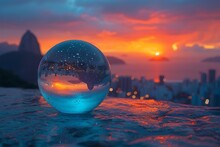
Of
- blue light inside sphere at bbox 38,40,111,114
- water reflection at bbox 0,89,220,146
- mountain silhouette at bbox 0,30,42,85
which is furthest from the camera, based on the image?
mountain silhouette at bbox 0,30,42,85

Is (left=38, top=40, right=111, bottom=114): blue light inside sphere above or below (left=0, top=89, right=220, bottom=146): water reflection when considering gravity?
above

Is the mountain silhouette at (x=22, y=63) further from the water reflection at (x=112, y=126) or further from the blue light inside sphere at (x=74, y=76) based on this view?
the blue light inside sphere at (x=74, y=76)

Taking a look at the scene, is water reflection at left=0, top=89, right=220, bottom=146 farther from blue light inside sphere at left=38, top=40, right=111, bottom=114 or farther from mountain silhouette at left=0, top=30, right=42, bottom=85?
mountain silhouette at left=0, top=30, right=42, bottom=85

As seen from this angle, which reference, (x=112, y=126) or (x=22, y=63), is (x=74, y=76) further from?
→ (x=22, y=63)

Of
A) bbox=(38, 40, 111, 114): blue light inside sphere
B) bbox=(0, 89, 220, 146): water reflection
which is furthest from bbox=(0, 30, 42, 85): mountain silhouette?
bbox=(38, 40, 111, 114): blue light inside sphere

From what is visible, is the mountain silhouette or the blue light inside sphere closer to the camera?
the blue light inside sphere

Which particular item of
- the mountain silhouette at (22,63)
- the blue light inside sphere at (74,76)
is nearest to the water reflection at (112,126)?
the blue light inside sphere at (74,76)

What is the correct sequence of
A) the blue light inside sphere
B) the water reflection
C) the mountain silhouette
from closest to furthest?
the water reflection, the blue light inside sphere, the mountain silhouette

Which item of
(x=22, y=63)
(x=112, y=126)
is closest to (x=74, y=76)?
(x=112, y=126)
